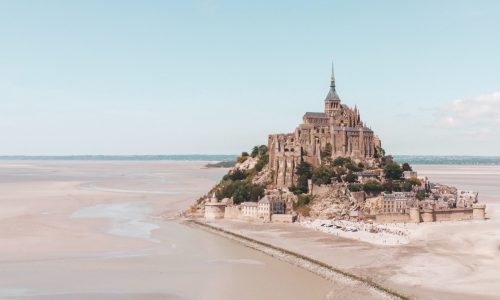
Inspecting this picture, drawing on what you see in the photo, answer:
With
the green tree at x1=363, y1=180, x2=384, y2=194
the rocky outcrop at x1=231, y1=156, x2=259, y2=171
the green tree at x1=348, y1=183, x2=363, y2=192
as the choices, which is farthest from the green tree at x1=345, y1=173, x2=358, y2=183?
the rocky outcrop at x1=231, y1=156, x2=259, y2=171

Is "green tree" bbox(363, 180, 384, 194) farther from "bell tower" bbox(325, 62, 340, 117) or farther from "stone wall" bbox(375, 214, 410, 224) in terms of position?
"bell tower" bbox(325, 62, 340, 117)

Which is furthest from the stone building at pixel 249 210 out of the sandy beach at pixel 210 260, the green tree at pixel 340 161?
the green tree at pixel 340 161

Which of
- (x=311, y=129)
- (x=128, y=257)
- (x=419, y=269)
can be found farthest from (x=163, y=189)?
(x=419, y=269)

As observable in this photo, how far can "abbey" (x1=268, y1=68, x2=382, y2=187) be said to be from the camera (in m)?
61.7

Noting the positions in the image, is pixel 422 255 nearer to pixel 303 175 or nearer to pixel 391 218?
pixel 391 218

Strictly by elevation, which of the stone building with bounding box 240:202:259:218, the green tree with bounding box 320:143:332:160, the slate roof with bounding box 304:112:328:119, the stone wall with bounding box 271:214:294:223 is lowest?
the stone wall with bounding box 271:214:294:223

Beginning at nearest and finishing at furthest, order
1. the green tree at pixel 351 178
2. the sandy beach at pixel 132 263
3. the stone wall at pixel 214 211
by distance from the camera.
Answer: the sandy beach at pixel 132 263 → the stone wall at pixel 214 211 → the green tree at pixel 351 178

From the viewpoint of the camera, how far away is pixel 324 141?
220ft

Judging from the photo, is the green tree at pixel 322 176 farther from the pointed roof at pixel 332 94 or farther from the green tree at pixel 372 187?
the pointed roof at pixel 332 94

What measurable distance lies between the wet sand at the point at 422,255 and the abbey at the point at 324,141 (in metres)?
9.55

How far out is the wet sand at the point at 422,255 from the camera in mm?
30484

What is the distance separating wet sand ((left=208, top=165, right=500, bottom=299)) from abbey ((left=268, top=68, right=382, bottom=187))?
9555mm

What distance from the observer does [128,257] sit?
3841cm

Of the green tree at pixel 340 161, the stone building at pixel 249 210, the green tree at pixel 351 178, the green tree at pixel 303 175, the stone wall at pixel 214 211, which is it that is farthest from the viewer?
the green tree at pixel 340 161
